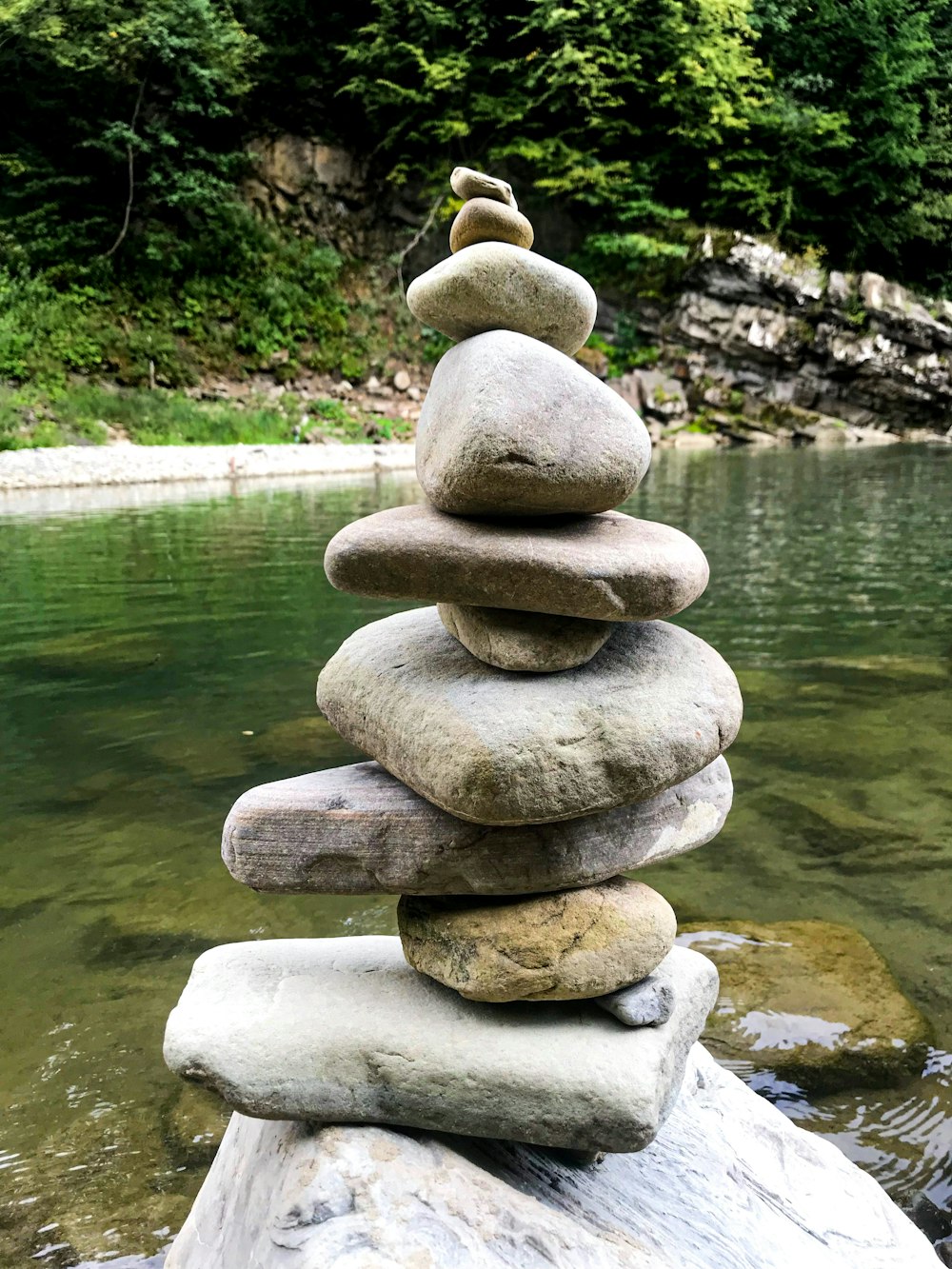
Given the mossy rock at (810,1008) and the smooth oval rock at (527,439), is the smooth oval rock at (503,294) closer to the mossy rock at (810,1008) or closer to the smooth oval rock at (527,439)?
the smooth oval rock at (527,439)

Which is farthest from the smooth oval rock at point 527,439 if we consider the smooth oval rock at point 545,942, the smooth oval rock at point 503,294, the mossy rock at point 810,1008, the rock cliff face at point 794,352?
the rock cliff face at point 794,352

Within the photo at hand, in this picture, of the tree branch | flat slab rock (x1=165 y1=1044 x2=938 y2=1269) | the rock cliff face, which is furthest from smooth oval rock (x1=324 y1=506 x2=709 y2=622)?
the rock cliff face

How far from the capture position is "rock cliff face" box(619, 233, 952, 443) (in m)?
30.5

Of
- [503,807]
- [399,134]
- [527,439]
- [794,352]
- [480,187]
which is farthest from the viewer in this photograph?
[399,134]

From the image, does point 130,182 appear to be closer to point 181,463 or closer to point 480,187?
point 181,463

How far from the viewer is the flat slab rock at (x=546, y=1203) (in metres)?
1.95

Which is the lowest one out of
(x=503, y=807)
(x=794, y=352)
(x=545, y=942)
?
(x=545, y=942)

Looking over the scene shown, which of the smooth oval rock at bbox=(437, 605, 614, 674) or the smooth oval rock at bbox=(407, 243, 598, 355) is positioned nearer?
the smooth oval rock at bbox=(437, 605, 614, 674)

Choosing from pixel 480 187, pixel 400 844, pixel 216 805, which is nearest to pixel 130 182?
pixel 216 805

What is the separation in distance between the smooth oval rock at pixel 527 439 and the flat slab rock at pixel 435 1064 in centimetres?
128

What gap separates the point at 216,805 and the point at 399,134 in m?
31.4

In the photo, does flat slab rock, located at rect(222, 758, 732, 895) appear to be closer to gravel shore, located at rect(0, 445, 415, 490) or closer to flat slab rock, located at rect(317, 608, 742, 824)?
flat slab rock, located at rect(317, 608, 742, 824)

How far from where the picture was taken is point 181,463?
22891 mm

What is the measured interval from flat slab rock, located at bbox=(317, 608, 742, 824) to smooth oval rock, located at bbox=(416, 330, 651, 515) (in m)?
0.42
